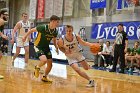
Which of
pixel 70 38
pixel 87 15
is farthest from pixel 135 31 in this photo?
pixel 70 38

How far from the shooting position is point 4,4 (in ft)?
101

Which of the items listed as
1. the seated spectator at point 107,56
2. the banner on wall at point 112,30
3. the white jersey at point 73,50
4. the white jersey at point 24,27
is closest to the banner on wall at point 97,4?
the banner on wall at point 112,30

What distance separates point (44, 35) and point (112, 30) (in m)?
8.71

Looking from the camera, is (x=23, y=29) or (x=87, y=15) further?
(x=87, y=15)

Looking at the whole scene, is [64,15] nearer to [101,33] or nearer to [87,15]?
[87,15]

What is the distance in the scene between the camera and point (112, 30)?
15539 mm

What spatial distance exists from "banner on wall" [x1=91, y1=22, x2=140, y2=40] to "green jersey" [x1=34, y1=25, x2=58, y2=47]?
742 centimetres

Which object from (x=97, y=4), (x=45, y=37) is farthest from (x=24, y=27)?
(x=97, y=4)

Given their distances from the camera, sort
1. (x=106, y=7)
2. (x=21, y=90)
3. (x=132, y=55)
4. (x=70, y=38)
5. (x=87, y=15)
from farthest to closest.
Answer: (x=87, y=15), (x=106, y=7), (x=132, y=55), (x=70, y=38), (x=21, y=90)

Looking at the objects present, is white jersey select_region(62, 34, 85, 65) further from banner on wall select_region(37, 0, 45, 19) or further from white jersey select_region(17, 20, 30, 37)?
banner on wall select_region(37, 0, 45, 19)

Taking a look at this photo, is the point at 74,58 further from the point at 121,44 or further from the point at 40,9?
the point at 40,9

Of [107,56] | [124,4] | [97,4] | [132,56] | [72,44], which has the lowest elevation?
[107,56]

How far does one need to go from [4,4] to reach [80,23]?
13453 mm

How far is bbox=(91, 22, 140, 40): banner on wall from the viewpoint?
14.1 meters
